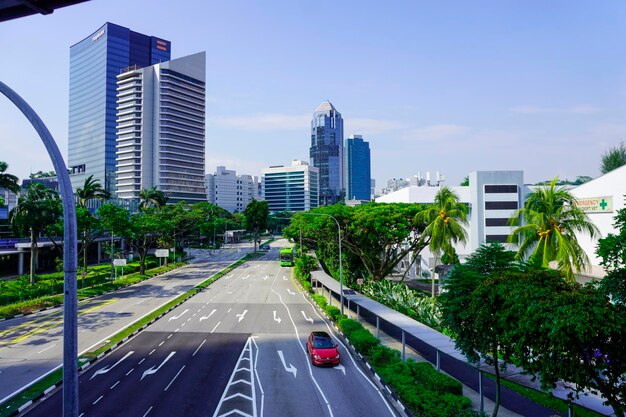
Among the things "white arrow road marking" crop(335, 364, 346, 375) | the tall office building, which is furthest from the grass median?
the tall office building

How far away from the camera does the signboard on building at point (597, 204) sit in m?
40.8

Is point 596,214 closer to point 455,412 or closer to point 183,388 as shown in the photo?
point 455,412

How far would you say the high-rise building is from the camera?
512 ft

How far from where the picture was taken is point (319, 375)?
A: 2220 cm

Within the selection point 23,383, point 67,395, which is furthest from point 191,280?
point 67,395

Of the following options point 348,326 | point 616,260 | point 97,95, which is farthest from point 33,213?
point 97,95

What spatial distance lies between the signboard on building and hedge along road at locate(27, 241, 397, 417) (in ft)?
103

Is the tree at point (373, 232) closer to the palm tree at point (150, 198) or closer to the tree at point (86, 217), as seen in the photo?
the tree at point (86, 217)

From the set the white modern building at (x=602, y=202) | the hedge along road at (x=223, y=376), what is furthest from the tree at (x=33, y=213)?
A: the white modern building at (x=602, y=202)

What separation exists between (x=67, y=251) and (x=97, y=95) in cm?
19398

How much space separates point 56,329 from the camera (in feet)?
105

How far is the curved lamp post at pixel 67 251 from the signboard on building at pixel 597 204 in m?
44.9

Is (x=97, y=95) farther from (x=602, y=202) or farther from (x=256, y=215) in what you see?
(x=602, y=202)

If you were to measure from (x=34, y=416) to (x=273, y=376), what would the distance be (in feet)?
35.8
